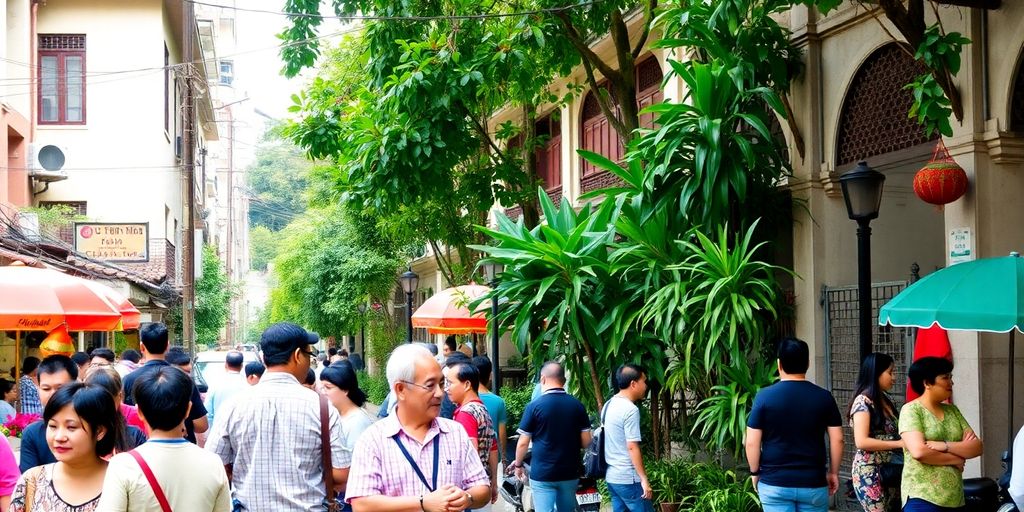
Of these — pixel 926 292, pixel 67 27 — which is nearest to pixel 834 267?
Result: pixel 926 292

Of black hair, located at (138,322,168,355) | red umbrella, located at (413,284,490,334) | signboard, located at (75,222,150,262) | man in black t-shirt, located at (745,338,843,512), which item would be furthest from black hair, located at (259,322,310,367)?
signboard, located at (75,222,150,262)

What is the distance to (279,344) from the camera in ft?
19.3

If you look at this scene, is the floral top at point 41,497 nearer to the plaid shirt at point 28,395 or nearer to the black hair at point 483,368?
the black hair at point 483,368

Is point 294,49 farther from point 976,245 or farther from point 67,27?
point 67,27

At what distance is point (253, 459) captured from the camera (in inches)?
223

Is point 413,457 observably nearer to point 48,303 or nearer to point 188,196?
point 48,303

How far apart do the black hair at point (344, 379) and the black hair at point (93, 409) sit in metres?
2.38

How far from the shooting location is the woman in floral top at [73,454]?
4898 millimetres

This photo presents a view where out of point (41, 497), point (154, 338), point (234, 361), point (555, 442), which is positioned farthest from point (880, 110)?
point (41, 497)

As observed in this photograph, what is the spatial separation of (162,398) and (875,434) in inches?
193

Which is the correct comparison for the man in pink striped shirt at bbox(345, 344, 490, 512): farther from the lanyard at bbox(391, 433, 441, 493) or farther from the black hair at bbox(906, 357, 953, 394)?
the black hair at bbox(906, 357, 953, 394)

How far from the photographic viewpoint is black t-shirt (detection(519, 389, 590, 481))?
29.6 ft

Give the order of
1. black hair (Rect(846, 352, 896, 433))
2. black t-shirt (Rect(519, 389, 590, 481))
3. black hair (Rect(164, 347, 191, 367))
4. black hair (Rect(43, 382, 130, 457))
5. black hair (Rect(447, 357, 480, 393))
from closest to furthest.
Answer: black hair (Rect(43, 382, 130, 457))
black hair (Rect(846, 352, 896, 433))
black hair (Rect(447, 357, 480, 393))
black t-shirt (Rect(519, 389, 590, 481))
black hair (Rect(164, 347, 191, 367))

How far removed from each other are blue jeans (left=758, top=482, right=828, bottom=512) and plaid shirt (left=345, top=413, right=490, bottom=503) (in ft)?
10.9
